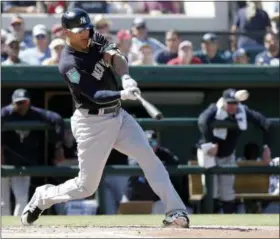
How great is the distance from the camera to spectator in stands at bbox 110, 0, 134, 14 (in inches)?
517

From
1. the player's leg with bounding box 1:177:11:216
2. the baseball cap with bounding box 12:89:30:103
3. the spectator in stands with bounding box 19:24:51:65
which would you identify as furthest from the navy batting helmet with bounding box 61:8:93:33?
the spectator in stands with bounding box 19:24:51:65

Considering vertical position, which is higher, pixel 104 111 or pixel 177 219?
pixel 104 111

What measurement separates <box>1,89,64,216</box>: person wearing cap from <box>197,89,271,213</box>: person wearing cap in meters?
1.65

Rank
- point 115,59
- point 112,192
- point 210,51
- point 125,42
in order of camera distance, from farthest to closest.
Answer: point 210,51
point 125,42
point 112,192
point 115,59

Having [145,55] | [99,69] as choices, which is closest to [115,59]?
[99,69]

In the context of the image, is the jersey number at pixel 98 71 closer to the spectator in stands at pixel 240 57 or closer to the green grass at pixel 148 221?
the green grass at pixel 148 221

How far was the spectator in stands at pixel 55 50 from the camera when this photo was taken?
36.1 feet

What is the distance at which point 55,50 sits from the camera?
11.0 metres

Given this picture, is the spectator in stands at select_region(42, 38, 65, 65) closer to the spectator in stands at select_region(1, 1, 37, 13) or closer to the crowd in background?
the crowd in background

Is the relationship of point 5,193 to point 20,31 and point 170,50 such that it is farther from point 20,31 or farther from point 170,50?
point 170,50

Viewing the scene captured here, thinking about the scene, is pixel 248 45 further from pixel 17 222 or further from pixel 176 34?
pixel 17 222

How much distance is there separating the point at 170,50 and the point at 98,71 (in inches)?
197

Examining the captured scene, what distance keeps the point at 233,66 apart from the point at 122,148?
173 inches

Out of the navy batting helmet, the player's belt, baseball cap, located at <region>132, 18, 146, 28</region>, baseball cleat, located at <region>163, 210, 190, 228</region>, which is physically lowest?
baseball cleat, located at <region>163, 210, 190, 228</region>
